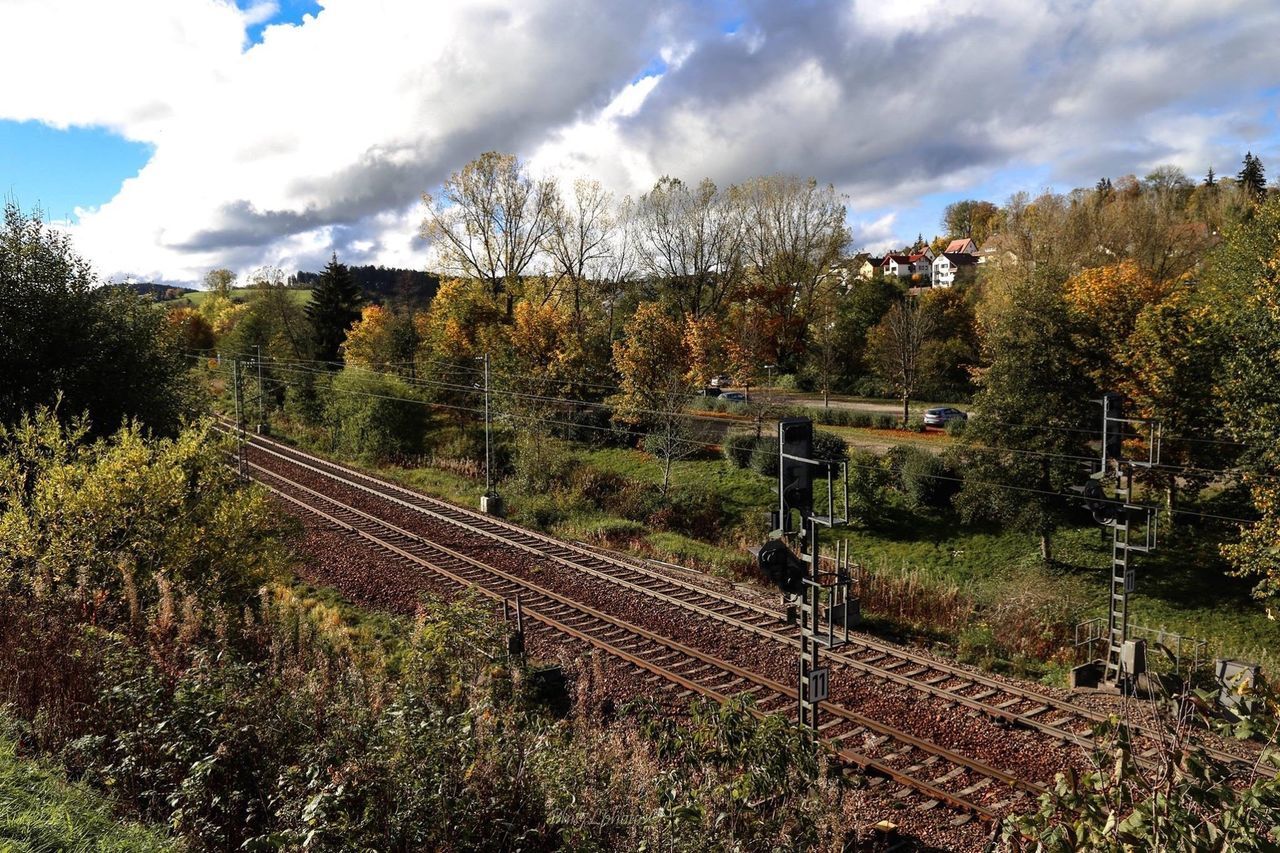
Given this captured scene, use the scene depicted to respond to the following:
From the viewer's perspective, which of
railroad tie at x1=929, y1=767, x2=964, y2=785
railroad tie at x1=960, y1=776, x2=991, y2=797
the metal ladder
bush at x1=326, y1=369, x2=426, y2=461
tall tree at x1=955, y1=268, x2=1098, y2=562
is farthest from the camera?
bush at x1=326, y1=369, x2=426, y2=461

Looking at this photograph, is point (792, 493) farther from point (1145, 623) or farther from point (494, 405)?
point (494, 405)

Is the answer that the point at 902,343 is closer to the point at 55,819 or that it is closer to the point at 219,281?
the point at 55,819

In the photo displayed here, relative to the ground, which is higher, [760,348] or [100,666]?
[760,348]

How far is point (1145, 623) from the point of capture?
60.7 feet

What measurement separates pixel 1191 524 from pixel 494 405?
2401 cm

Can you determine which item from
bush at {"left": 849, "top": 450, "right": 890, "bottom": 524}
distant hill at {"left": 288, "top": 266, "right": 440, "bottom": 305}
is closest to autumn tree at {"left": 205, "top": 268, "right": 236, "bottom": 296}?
distant hill at {"left": 288, "top": 266, "right": 440, "bottom": 305}

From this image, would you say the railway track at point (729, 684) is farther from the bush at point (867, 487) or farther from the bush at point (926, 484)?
the bush at point (926, 484)

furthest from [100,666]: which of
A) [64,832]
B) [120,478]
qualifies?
[120,478]

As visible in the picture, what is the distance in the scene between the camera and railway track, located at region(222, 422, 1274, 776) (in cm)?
1035

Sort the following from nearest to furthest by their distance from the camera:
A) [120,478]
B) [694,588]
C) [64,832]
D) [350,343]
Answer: [64,832] → [120,478] → [694,588] → [350,343]

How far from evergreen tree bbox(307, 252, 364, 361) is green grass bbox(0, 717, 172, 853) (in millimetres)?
46692

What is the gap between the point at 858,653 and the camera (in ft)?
42.6

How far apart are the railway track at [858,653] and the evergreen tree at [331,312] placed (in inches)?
1147

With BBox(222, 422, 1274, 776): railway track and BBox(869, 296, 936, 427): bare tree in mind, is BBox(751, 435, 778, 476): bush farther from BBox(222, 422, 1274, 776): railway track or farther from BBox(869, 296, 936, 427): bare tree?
BBox(869, 296, 936, 427): bare tree
